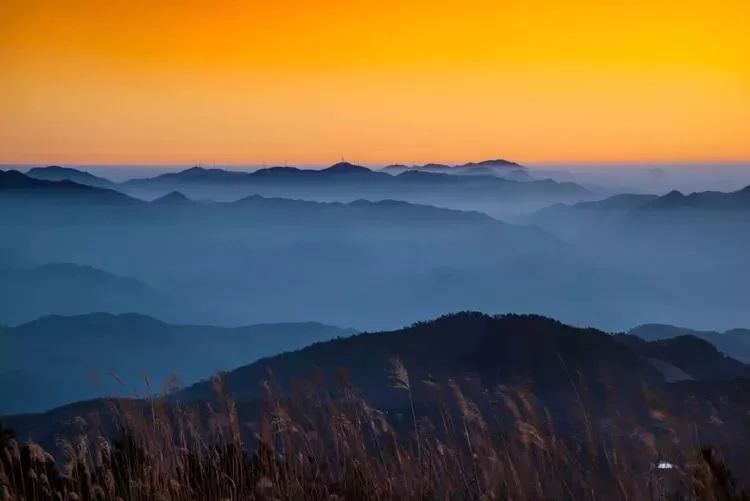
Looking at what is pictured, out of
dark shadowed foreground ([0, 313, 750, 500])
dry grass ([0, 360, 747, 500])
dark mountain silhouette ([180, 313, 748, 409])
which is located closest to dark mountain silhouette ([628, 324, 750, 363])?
dark mountain silhouette ([180, 313, 748, 409])

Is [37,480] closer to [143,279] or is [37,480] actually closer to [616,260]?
[616,260]

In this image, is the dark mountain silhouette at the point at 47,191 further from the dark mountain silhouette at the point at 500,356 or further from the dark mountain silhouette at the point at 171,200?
the dark mountain silhouette at the point at 500,356

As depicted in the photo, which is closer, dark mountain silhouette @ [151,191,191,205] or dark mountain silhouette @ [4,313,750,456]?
dark mountain silhouette @ [4,313,750,456]

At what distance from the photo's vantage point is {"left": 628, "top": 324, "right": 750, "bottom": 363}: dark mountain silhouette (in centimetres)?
4131

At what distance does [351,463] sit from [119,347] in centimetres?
6768

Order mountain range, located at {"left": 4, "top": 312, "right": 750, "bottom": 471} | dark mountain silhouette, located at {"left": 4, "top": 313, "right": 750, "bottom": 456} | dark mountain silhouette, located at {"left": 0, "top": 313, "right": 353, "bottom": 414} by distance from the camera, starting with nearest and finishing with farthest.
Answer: mountain range, located at {"left": 4, "top": 312, "right": 750, "bottom": 471} → dark mountain silhouette, located at {"left": 4, "top": 313, "right": 750, "bottom": 456} → dark mountain silhouette, located at {"left": 0, "top": 313, "right": 353, "bottom": 414}

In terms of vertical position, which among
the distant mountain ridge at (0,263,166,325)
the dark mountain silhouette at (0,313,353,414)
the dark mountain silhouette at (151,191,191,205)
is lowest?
the dark mountain silhouette at (0,313,353,414)

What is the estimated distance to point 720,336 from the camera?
46000mm

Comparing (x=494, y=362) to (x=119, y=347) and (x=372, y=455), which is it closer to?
(x=372, y=455)

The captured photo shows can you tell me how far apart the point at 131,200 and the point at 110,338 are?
12.7 m

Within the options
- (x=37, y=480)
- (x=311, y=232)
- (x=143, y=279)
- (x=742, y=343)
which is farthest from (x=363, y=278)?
(x=37, y=480)

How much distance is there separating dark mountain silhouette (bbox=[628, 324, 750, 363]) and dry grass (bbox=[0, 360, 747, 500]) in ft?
120

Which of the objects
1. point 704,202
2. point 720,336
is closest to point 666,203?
point 704,202

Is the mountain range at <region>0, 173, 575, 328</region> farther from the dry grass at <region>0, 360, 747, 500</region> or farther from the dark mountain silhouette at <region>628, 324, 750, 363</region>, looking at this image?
the dry grass at <region>0, 360, 747, 500</region>
